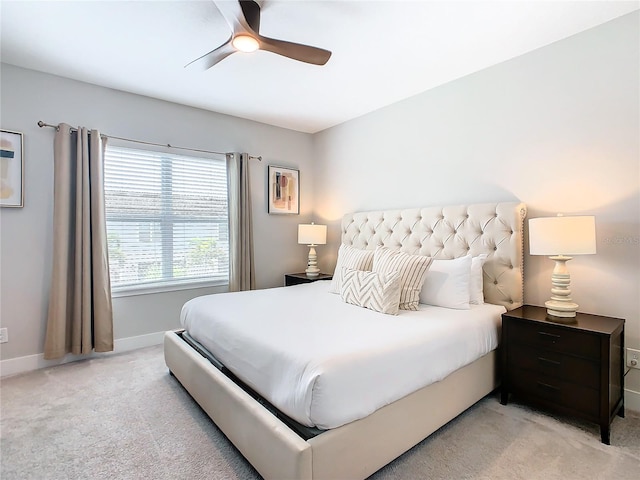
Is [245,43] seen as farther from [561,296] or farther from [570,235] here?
[561,296]

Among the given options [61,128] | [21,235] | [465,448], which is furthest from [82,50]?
[465,448]

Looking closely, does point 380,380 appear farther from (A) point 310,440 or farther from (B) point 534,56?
(B) point 534,56

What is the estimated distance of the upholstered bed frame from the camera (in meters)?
1.36

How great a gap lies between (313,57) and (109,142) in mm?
2283

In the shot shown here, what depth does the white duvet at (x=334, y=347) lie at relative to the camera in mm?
1393

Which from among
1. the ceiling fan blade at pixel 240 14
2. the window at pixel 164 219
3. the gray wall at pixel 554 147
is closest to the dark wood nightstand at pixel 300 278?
the window at pixel 164 219

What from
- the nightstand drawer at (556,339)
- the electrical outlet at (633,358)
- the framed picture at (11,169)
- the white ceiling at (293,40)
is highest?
the white ceiling at (293,40)

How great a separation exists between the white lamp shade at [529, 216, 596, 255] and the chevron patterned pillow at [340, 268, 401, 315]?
3.18ft

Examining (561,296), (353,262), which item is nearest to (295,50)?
(353,262)

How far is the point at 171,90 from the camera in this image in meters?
3.29

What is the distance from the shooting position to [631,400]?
217 cm

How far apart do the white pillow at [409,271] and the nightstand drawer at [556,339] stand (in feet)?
2.19

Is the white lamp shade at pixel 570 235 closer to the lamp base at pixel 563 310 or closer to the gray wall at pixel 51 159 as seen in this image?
the lamp base at pixel 563 310

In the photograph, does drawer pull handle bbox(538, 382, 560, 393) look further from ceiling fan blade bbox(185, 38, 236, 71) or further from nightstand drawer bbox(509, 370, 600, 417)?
ceiling fan blade bbox(185, 38, 236, 71)
